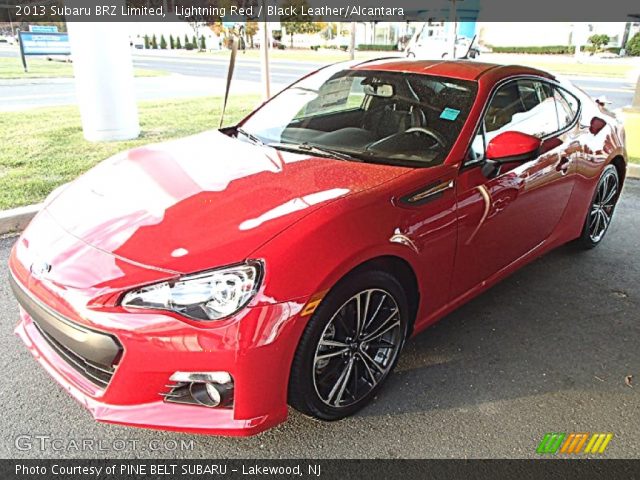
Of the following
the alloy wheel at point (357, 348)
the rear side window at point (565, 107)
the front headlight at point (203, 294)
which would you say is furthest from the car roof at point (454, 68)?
the front headlight at point (203, 294)

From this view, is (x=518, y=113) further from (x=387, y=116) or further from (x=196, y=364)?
(x=196, y=364)

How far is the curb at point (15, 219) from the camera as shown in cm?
451

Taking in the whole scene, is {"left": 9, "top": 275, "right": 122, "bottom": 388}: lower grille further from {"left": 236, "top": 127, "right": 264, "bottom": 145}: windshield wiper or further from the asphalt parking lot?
{"left": 236, "top": 127, "right": 264, "bottom": 145}: windshield wiper

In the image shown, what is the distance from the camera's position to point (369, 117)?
10.8 feet

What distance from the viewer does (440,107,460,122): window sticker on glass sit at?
2.99 meters

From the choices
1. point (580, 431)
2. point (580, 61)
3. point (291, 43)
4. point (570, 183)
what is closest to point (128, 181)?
point (580, 431)

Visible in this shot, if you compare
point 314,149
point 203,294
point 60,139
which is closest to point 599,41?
point 60,139

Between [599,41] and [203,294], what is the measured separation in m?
44.8

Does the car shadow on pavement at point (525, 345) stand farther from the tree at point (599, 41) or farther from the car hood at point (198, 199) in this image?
the tree at point (599, 41)

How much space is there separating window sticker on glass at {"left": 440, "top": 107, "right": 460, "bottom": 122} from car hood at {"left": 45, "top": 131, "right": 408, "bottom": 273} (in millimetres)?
560

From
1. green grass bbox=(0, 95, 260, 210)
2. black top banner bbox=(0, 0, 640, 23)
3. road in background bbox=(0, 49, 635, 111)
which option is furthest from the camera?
road in background bbox=(0, 49, 635, 111)

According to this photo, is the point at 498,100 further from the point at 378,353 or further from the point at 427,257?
the point at 378,353

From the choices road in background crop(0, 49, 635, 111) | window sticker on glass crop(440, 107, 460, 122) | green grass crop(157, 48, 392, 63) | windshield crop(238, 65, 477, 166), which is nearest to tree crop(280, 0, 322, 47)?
green grass crop(157, 48, 392, 63)

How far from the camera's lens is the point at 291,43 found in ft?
168
